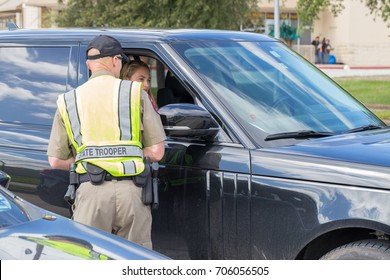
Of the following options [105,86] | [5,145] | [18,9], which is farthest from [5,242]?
[18,9]

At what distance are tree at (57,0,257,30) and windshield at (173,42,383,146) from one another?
23.7 m

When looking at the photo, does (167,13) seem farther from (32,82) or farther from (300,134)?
(300,134)

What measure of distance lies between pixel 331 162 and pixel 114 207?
122 cm

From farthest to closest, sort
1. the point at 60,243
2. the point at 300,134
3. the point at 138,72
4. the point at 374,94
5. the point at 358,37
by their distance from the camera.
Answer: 1. the point at 358,37
2. the point at 374,94
3. the point at 138,72
4. the point at 300,134
5. the point at 60,243

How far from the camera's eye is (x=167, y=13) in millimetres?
30578

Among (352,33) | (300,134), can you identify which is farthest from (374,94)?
(352,33)

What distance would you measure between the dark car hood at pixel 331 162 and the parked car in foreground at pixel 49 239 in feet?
3.77

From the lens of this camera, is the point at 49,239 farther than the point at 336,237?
No

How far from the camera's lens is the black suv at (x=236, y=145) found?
4430 millimetres

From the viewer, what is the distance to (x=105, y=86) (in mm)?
4699

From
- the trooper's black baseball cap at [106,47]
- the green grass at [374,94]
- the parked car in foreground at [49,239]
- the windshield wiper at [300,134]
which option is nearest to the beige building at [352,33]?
the green grass at [374,94]

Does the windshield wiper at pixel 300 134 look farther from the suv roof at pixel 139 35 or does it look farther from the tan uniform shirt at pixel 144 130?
the suv roof at pixel 139 35

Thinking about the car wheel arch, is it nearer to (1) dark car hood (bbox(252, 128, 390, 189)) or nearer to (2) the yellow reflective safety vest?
(1) dark car hood (bbox(252, 128, 390, 189))

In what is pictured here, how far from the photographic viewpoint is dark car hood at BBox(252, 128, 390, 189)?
4336mm
